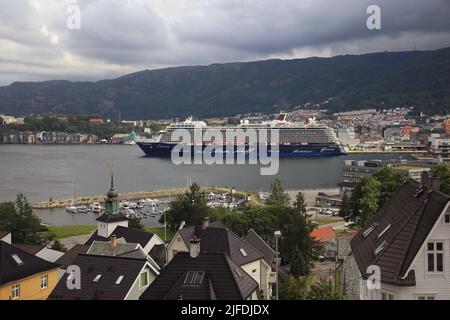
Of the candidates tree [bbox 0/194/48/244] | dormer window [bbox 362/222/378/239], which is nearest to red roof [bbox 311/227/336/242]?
dormer window [bbox 362/222/378/239]

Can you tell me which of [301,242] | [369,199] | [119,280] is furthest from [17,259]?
[369,199]

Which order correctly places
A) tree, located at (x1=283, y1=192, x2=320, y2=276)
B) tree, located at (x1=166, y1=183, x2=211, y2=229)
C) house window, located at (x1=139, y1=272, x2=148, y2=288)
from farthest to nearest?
tree, located at (x1=166, y1=183, x2=211, y2=229) < tree, located at (x1=283, y1=192, x2=320, y2=276) < house window, located at (x1=139, y1=272, x2=148, y2=288)

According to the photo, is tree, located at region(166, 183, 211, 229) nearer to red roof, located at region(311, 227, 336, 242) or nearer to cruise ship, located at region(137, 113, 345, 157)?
red roof, located at region(311, 227, 336, 242)

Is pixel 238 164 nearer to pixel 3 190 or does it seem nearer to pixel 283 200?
pixel 3 190

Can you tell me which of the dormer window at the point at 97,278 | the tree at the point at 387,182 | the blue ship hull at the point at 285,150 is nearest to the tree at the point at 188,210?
the tree at the point at 387,182

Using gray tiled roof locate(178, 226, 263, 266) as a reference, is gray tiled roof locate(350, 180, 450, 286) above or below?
above
